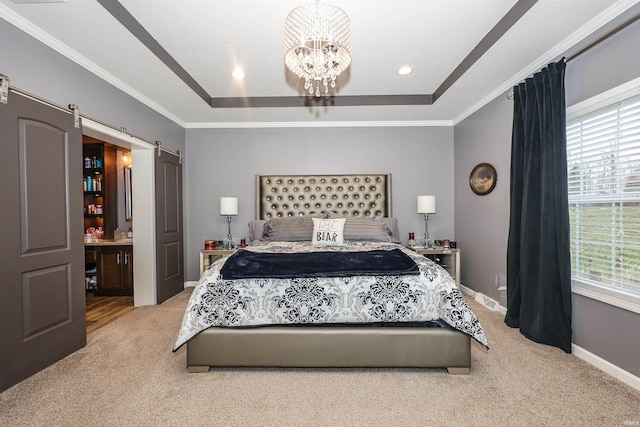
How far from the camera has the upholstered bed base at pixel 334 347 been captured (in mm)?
2035

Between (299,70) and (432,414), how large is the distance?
2.21m

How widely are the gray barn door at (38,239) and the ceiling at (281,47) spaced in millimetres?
674

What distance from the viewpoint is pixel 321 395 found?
1.85 metres

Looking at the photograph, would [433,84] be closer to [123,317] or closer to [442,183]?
[442,183]

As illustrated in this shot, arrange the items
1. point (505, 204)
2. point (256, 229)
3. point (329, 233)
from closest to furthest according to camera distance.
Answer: point (505, 204), point (329, 233), point (256, 229)

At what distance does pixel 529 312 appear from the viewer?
2.62 metres

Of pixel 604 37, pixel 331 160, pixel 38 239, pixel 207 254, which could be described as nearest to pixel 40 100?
pixel 38 239

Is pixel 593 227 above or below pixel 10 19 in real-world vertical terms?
below

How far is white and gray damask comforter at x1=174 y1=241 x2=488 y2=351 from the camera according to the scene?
2.08 metres

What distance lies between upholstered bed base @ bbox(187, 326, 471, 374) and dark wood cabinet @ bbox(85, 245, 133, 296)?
2.51m

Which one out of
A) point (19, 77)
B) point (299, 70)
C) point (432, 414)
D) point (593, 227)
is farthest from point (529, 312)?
point (19, 77)

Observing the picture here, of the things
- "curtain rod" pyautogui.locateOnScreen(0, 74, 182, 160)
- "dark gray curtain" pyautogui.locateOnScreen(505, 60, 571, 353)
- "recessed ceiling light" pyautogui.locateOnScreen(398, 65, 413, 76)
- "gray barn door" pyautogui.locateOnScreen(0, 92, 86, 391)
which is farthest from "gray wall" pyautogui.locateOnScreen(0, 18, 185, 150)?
"dark gray curtain" pyautogui.locateOnScreen(505, 60, 571, 353)

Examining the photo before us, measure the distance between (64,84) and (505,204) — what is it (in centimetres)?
413

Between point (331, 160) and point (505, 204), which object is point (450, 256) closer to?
point (505, 204)
